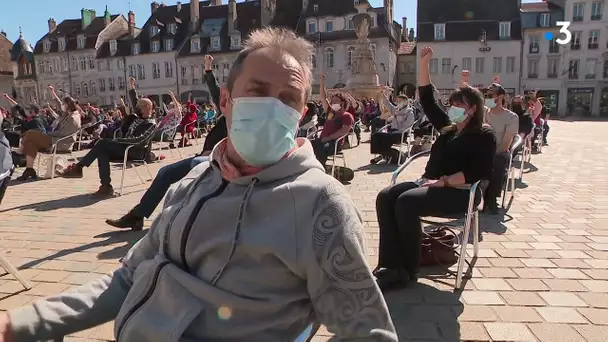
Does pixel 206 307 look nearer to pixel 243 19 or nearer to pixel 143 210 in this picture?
pixel 143 210

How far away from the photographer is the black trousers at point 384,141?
9984 millimetres

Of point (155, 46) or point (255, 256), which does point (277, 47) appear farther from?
point (155, 46)

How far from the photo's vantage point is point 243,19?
4803 centimetres

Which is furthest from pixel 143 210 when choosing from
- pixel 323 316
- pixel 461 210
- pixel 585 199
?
pixel 585 199

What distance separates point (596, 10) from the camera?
4184 centimetres

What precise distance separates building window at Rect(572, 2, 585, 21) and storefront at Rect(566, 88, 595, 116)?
6482 mm

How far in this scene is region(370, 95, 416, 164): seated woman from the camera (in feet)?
32.9

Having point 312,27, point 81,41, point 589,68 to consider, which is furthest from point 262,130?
point 81,41

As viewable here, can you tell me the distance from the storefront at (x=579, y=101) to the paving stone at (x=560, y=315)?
46058mm

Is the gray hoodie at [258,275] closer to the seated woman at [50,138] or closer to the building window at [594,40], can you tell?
the seated woman at [50,138]

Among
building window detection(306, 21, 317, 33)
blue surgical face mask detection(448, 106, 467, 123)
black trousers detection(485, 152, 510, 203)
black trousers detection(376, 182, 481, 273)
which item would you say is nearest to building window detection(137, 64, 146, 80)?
building window detection(306, 21, 317, 33)

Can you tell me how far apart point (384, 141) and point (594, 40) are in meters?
41.9

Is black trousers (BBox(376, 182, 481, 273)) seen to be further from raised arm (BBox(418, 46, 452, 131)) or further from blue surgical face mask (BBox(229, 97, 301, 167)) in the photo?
blue surgical face mask (BBox(229, 97, 301, 167))

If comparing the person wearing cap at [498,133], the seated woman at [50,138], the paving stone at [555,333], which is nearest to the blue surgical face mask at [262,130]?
the paving stone at [555,333]
